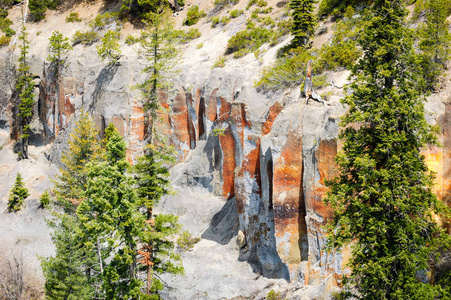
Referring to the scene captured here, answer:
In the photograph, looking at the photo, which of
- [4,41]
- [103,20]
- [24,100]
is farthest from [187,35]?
[4,41]

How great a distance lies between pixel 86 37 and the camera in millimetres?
53000

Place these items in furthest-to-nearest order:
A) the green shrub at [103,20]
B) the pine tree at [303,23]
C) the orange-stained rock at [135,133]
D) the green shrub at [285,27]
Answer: the green shrub at [103,20] < the orange-stained rock at [135,133] < the green shrub at [285,27] < the pine tree at [303,23]

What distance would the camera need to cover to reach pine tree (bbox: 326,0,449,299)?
48.5 feet

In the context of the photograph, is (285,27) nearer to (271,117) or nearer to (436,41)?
(271,117)

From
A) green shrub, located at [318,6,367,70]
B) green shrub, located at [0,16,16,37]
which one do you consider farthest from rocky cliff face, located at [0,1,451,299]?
green shrub, located at [0,16,16,37]

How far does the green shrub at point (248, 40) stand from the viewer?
41.4 meters

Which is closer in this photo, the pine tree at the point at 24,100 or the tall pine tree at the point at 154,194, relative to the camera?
the tall pine tree at the point at 154,194

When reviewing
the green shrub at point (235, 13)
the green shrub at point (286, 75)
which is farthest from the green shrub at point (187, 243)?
the green shrub at point (235, 13)

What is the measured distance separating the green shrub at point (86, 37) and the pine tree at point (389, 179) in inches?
1719

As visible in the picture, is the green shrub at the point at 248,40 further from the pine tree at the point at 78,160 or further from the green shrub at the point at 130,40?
the pine tree at the point at 78,160

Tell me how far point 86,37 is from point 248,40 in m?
22.8

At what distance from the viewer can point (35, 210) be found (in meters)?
41.0

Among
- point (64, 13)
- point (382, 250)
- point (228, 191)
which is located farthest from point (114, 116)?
point (382, 250)

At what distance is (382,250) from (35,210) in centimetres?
3565
